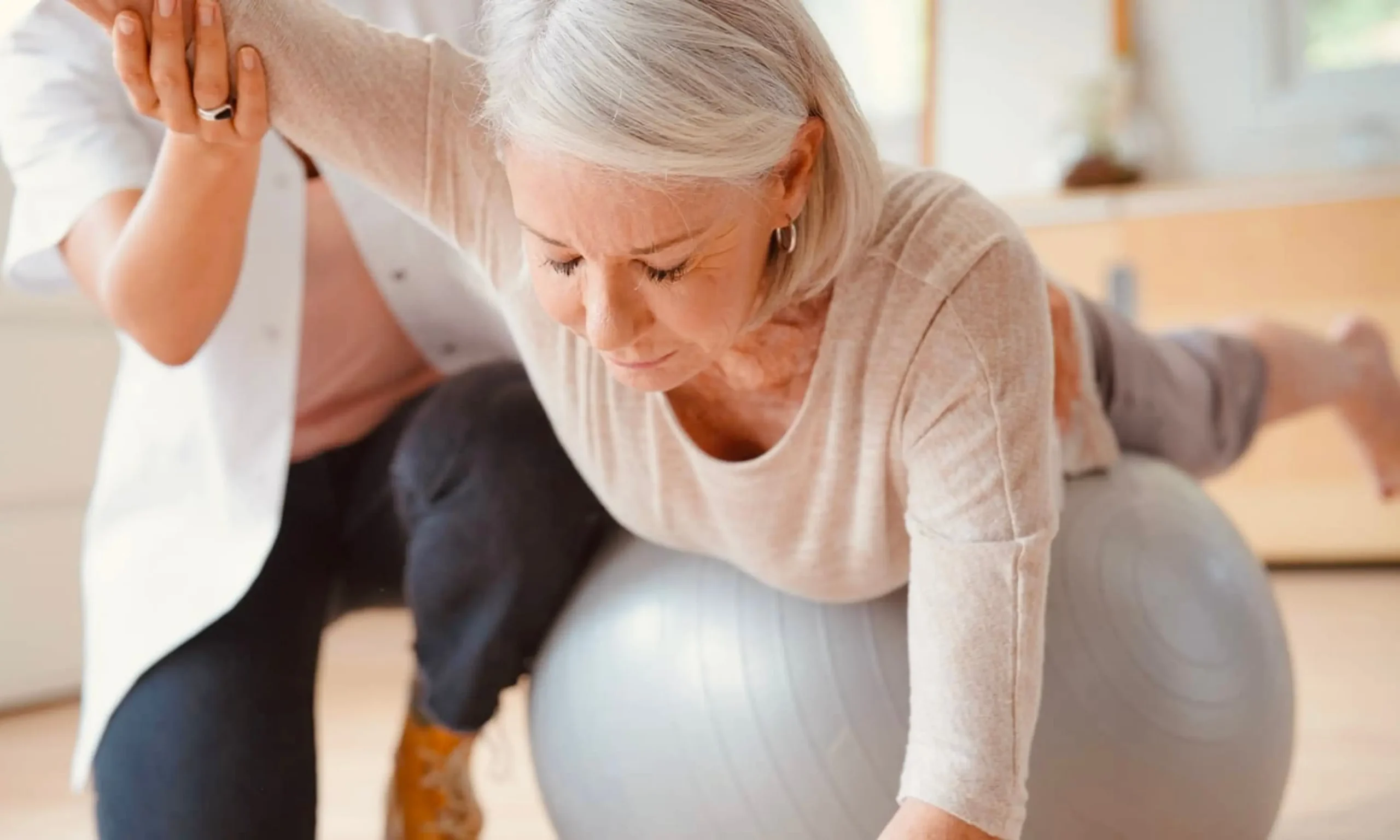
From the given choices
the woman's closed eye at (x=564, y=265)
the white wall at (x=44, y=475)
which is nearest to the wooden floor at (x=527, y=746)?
the white wall at (x=44, y=475)

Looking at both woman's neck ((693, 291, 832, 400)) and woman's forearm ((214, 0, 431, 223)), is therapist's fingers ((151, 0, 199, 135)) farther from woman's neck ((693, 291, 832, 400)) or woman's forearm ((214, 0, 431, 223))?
woman's neck ((693, 291, 832, 400))

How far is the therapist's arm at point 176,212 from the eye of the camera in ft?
2.22

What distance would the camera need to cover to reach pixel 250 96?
27.6 inches

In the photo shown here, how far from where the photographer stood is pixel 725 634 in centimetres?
88

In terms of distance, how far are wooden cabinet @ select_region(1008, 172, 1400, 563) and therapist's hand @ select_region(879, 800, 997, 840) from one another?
1.91 meters

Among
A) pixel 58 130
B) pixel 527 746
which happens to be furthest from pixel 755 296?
pixel 527 746

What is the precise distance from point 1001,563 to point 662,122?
29 centimetres

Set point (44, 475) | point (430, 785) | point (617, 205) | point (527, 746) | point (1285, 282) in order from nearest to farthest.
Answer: point (617, 205)
point (430, 785)
point (527, 746)
point (44, 475)
point (1285, 282)

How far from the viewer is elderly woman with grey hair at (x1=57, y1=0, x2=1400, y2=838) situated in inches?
23.6

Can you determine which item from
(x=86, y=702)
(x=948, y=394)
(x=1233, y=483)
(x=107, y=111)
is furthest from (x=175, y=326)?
(x=1233, y=483)

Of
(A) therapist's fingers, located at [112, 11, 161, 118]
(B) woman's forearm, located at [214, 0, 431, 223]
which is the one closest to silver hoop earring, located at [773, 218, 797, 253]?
(B) woman's forearm, located at [214, 0, 431, 223]

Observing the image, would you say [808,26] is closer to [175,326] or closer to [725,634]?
[725,634]

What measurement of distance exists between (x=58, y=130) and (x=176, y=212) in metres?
0.18

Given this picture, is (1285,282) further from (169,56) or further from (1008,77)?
(169,56)
